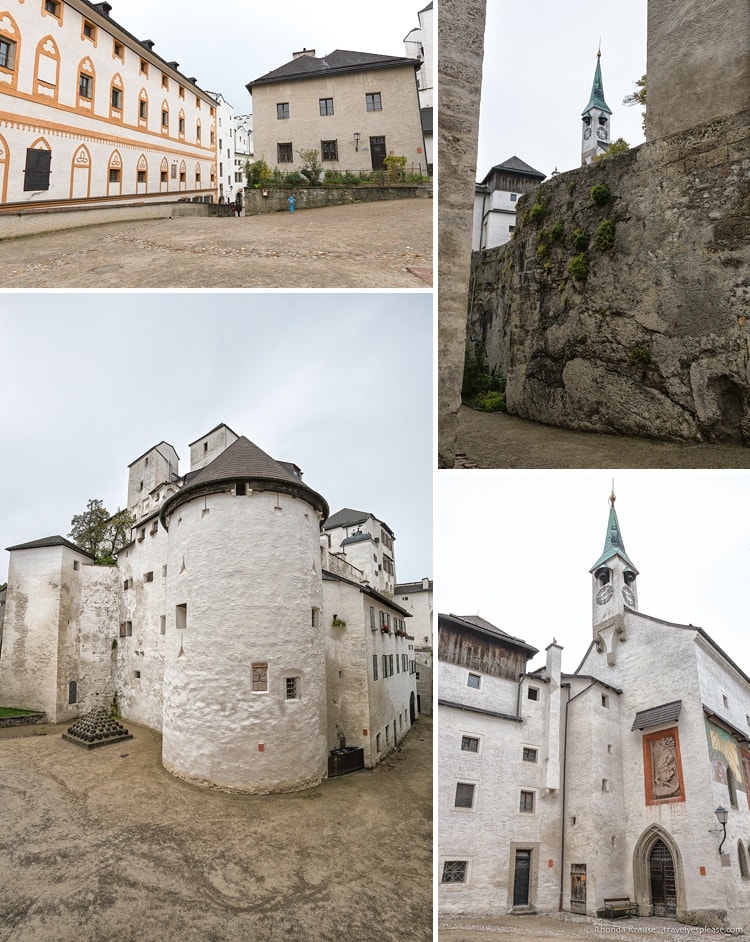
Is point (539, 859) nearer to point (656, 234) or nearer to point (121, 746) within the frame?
point (121, 746)

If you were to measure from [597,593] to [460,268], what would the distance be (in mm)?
24042

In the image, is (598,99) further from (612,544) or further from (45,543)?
(45,543)

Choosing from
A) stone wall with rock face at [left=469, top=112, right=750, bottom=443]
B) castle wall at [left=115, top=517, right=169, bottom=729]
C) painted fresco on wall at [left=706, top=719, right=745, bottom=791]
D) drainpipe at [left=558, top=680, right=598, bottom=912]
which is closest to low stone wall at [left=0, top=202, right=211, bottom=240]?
castle wall at [left=115, top=517, right=169, bottom=729]

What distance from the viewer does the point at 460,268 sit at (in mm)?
7312

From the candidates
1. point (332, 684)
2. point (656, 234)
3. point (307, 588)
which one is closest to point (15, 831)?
point (307, 588)

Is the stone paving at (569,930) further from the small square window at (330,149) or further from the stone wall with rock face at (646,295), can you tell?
the small square window at (330,149)

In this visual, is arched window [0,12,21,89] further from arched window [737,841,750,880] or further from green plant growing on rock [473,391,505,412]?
arched window [737,841,750,880]

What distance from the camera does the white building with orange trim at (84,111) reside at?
22.3m

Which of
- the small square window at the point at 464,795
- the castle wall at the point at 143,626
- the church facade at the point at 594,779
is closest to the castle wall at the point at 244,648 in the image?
the church facade at the point at 594,779

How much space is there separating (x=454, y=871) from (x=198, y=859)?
585cm

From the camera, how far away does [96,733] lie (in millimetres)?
19109

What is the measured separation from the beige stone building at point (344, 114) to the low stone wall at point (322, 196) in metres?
5.77

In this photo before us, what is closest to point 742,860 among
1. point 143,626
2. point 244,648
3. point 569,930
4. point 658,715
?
point 658,715

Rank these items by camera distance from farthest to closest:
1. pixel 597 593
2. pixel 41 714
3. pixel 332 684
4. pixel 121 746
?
pixel 597 593 → pixel 41 714 → pixel 332 684 → pixel 121 746
